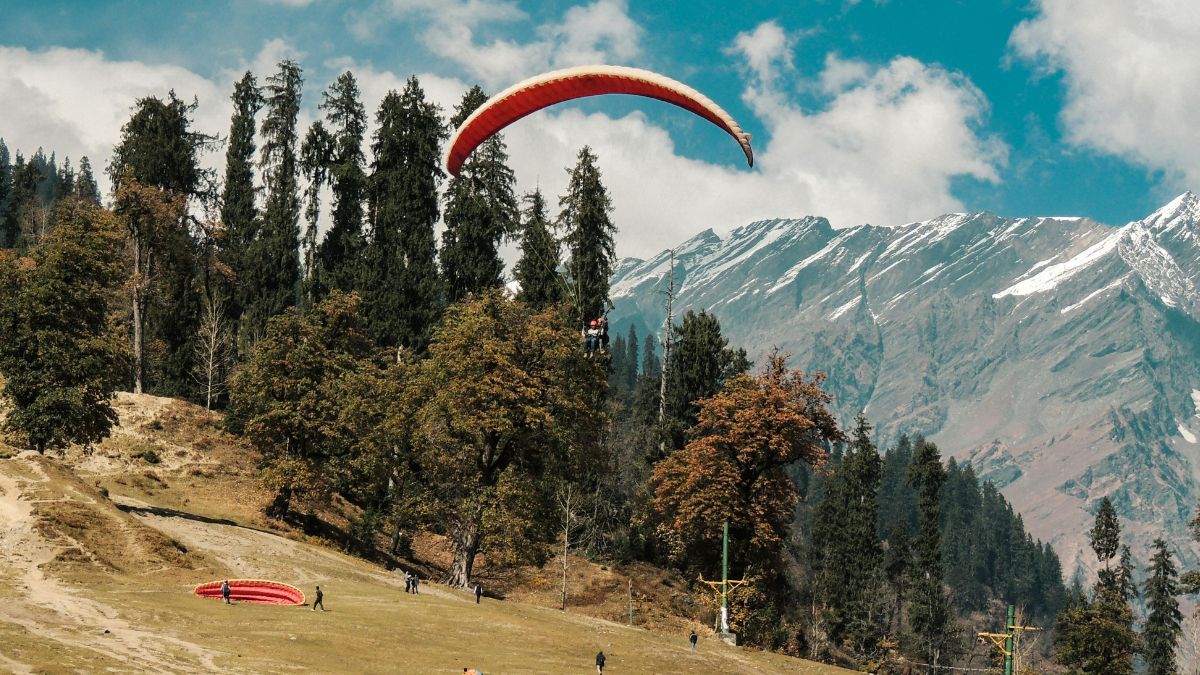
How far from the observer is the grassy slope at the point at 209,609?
31.1m

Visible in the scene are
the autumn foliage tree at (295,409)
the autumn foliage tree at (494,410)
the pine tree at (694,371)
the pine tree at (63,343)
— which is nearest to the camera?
the pine tree at (63,343)

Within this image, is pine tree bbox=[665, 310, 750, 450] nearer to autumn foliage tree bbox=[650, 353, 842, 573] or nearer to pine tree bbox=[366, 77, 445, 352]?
autumn foliage tree bbox=[650, 353, 842, 573]

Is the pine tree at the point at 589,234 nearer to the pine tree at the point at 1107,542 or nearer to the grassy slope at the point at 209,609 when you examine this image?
the grassy slope at the point at 209,609

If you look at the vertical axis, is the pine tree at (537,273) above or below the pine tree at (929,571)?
above

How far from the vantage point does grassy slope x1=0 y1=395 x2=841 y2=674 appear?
102ft

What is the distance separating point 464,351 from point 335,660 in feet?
76.5

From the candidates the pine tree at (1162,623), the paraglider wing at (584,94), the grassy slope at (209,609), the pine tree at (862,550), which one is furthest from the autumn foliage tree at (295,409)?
the pine tree at (1162,623)

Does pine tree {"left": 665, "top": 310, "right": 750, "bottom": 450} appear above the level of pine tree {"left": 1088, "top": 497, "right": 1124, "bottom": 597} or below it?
above

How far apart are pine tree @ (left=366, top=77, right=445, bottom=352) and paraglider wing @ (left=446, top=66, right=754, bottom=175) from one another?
33178mm

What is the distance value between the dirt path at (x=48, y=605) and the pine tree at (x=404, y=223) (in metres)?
30.6

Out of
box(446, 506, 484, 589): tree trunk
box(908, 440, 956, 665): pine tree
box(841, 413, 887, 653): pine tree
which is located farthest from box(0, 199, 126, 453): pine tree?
box(908, 440, 956, 665): pine tree

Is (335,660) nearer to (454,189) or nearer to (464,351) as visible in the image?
(464,351)

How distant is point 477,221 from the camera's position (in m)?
75.1

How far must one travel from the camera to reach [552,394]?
174 feet
